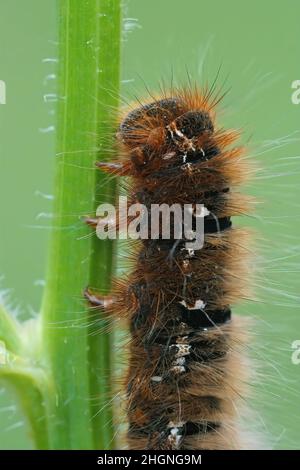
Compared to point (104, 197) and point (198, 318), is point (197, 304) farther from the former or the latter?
point (104, 197)

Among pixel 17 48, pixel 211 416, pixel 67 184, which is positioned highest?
pixel 17 48

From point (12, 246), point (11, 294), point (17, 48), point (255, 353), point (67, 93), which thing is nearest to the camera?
point (67, 93)

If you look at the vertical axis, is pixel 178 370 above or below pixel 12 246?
below

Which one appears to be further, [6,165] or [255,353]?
[6,165]

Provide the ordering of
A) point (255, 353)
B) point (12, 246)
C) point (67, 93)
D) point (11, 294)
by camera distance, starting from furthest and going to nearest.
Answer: point (12, 246), point (255, 353), point (11, 294), point (67, 93)

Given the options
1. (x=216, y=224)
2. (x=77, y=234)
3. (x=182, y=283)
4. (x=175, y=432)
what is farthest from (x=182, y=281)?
(x=175, y=432)

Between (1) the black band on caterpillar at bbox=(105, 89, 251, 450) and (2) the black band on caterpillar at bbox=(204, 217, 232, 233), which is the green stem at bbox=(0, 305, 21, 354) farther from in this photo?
(2) the black band on caterpillar at bbox=(204, 217, 232, 233)

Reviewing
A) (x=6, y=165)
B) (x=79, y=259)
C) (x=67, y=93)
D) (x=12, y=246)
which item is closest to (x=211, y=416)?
(x=79, y=259)

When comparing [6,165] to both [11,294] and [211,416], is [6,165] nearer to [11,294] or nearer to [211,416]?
[11,294]
